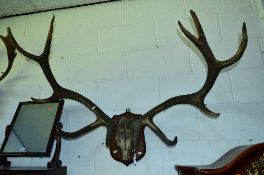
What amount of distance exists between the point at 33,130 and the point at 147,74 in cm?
79

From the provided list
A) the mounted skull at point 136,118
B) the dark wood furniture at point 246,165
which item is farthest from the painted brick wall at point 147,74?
the dark wood furniture at point 246,165

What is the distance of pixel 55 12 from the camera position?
2.25 metres

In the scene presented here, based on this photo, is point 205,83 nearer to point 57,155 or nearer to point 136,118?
point 136,118

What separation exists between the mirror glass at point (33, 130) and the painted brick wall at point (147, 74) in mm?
104

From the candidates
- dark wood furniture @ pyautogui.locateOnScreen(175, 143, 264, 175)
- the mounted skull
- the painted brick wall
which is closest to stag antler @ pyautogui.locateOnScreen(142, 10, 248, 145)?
the mounted skull

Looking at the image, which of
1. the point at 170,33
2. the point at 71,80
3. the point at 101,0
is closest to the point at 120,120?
the point at 71,80

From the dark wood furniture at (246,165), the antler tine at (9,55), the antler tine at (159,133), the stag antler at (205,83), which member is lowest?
the dark wood furniture at (246,165)

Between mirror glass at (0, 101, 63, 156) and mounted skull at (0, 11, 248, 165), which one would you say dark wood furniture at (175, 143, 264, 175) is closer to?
mounted skull at (0, 11, 248, 165)

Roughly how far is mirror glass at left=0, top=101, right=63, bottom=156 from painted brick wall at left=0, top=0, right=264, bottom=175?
0.10 m

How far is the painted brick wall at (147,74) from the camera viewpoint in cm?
165

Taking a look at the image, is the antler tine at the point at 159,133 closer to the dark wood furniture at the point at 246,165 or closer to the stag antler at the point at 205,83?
the stag antler at the point at 205,83

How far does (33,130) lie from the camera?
1815 millimetres

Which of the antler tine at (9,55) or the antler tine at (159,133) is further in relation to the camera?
the antler tine at (9,55)

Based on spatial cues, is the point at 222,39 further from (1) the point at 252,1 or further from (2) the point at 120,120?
(2) the point at 120,120
